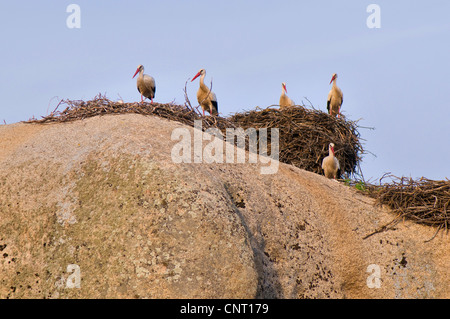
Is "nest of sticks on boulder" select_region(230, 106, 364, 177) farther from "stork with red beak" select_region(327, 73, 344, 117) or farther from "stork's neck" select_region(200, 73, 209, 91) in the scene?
"stork with red beak" select_region(327, 73, 344, 117)

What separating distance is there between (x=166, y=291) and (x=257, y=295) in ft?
3.74

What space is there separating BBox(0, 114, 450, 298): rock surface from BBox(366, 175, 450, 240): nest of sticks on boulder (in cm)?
17

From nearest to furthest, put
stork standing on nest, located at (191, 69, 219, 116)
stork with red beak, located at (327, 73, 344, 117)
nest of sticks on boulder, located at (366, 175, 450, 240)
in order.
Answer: nest of sticks on boulder, located at (366, 175, 450, 240), stork standing on nest, located at (191, 69, 219, 116), stork with red beak, located at (327, 73, 344, 117)

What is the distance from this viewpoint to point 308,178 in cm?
1041

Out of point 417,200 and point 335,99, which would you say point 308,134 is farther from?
point 417,200

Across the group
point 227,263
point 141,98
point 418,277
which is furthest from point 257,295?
point 141,98

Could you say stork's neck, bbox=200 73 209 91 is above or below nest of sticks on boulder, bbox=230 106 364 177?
above

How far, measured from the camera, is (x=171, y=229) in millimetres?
7000

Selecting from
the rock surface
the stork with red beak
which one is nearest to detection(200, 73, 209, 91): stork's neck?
the stork with red beak

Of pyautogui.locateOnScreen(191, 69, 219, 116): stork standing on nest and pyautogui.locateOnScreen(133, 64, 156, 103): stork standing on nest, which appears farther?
pyautogui.locateOnScreen(191, 69, 219, 116): stork standing on nest

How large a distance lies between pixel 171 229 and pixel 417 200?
5.21 metres

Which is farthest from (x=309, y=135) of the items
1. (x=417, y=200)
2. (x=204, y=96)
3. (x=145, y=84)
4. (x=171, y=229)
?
(x=171, y=229)

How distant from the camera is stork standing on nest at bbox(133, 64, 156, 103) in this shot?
15945 mm

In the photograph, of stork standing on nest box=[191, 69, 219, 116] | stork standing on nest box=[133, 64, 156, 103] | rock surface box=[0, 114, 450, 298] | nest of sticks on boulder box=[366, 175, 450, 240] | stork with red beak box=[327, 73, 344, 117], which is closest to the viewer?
rock surface box=[0, 114, 450, 298]
